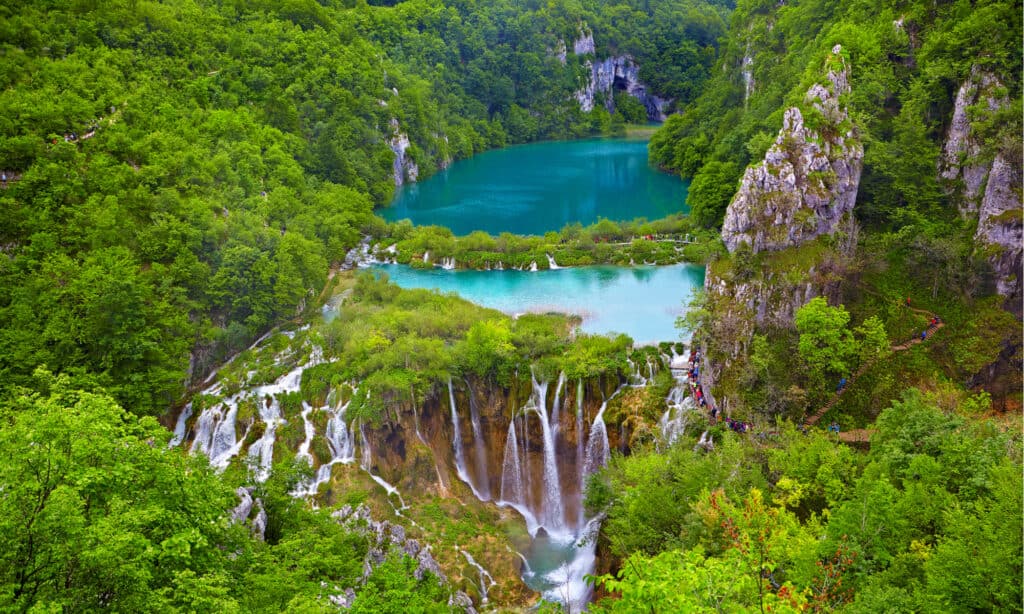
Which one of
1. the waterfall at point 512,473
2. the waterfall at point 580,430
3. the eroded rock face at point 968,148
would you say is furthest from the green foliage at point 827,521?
the eroded rock face at point 968,148

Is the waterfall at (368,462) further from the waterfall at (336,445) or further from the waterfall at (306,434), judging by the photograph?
the waterfall at (306,434)

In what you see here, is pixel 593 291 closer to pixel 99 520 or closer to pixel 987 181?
pixel 987 181

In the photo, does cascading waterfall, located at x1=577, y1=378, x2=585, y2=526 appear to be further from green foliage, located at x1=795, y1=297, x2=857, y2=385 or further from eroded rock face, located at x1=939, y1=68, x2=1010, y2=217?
eroded rock face, located at x1=939, y1=68, x2=1010, y2=217

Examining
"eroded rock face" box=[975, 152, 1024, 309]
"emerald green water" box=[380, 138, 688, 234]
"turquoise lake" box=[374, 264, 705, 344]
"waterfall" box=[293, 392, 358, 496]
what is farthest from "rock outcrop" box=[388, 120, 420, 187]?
"eroded rock face" box=[975, 152, 1024, 309]

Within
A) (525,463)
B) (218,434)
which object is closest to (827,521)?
(525,463)

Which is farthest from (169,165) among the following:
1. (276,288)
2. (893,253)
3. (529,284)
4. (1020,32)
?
(1020,32)

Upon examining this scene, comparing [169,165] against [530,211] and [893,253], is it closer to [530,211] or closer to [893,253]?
[530,211]
